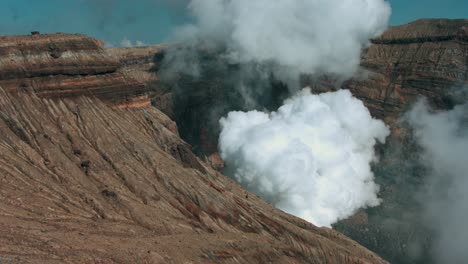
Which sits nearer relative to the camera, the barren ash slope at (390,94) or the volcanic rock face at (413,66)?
the barren ash slope at (390,94)

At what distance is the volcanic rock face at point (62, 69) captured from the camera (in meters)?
64.8

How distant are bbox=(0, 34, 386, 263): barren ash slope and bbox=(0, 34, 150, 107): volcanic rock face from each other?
13 cm

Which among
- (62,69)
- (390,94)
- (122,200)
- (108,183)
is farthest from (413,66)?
(122,200)

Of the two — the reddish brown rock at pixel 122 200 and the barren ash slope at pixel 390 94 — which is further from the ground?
the barren ash slope at pixel 390 94

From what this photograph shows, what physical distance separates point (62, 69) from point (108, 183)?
18.9 m

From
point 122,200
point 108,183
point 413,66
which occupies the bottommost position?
point 122,200

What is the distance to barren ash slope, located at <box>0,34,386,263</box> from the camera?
47469 millimetres

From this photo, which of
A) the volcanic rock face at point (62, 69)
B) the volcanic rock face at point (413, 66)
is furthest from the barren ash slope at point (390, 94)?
the volcanic rock face at point (62, 69)

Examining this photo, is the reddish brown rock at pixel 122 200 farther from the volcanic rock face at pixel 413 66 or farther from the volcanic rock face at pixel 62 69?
the volcanic rock face at pixel 413 66

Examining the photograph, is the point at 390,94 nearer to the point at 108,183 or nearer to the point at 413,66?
the point at 413,66

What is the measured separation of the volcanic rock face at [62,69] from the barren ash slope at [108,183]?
13cm

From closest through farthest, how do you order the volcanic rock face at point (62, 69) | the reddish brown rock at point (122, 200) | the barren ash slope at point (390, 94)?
the reddish brown rock at point (122, 200), the volcanic rock face at point (62, 69), the barren ash slope at point (390, 94)


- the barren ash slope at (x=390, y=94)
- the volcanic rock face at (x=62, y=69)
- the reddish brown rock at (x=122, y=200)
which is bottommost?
the reddish brown rock at (x=122, y=200)

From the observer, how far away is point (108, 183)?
193ft
